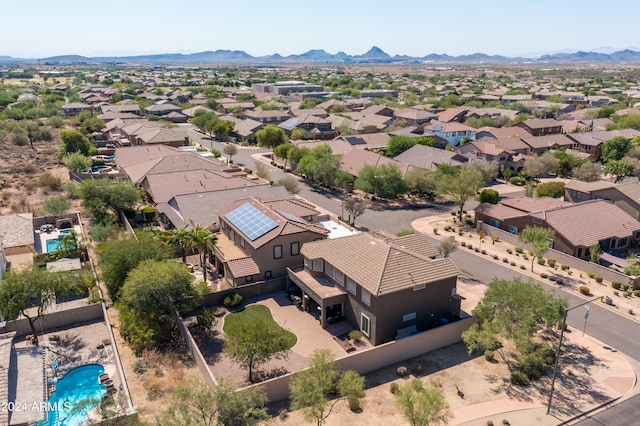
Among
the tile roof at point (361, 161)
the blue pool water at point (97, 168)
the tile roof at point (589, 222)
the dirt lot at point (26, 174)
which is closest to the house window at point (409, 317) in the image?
the tile roof at point (589, 222)

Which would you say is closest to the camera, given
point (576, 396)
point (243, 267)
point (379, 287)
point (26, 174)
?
point (576, 396)

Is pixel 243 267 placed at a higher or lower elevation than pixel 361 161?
lower

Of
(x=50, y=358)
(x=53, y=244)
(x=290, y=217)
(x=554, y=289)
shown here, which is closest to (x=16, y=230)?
(x=53, y=244)

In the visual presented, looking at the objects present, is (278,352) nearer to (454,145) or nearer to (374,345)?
(374,345)

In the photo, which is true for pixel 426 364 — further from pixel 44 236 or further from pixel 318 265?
pixel 44 236

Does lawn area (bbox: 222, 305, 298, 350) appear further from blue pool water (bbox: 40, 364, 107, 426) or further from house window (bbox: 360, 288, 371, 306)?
blue pool water (bbox: 40, 364, 107, 426)

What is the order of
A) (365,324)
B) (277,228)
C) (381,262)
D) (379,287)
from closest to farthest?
(379,287)
(365,324)
(381,262)
(277,228)

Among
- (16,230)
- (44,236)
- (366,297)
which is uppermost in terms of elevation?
(366,297)
